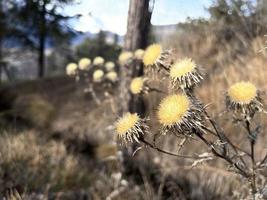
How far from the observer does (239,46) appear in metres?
7.89

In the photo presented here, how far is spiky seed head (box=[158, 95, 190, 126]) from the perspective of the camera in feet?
7.50

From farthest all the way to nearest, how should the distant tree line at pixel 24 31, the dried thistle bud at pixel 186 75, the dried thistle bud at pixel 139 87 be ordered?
the distant tree line at pixel 24 31, the dried thistle bud at pixel 139 87, the dried thistle bud at pixel 186 75

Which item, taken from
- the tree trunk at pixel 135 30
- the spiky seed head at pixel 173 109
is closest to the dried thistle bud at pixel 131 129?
the spiky seed head at pixel 173 109

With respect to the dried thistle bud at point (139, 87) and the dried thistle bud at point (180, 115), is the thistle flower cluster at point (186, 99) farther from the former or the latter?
the dried thistle bud at point (139, 87)

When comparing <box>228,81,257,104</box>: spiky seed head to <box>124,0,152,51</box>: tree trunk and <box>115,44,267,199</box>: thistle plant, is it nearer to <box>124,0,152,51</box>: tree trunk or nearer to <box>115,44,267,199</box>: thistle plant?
<box>115,44,267,199</box>: thistle plant

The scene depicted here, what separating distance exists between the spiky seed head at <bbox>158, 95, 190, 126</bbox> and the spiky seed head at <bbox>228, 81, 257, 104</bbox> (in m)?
0.30

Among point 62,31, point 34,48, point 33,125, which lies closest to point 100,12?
point 33,125

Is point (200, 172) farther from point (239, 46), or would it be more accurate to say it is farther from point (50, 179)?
point (239, 46)

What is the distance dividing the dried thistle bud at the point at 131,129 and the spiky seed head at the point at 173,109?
101 millimetres

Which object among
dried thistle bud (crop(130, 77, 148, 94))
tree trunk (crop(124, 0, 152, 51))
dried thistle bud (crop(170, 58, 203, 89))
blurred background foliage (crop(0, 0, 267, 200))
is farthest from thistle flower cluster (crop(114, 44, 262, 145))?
tree trunk (crop(124, 0, 152, 51))

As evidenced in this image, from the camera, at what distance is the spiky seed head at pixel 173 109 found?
Result: 229cm

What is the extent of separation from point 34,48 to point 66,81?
492 centimetres

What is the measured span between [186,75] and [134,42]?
3.26m

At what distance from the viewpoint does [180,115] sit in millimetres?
2287
